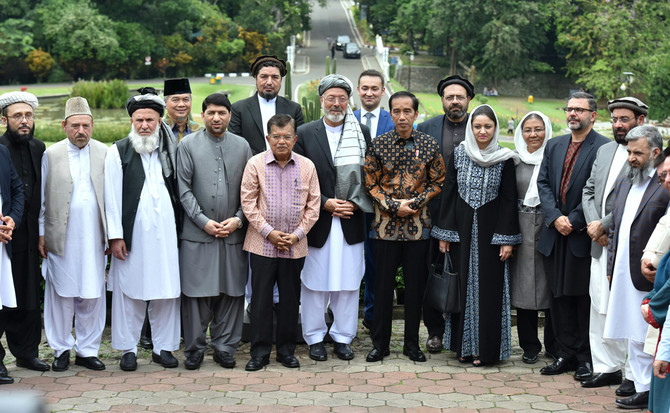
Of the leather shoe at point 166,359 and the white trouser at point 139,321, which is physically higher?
the white trouser at point 139,321

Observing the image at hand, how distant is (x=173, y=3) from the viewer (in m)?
54.2

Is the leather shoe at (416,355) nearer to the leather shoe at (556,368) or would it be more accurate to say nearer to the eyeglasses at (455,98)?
the leather shoe at (556,368)

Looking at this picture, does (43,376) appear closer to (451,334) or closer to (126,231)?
(126,231)

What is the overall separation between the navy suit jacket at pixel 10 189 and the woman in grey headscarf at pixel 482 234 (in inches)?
126

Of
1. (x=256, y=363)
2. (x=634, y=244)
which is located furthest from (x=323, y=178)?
(x=634, y=244)

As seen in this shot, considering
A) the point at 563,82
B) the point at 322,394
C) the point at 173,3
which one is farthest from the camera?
the point at 563,82

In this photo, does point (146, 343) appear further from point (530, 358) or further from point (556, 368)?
point (556, 368)

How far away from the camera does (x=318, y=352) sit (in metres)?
6.59

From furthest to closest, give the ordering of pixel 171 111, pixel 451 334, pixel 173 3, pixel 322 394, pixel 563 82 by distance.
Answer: pixel 563 82, pixel 173 3, pixel 171 111, pixel 451 334, pixel 322 394

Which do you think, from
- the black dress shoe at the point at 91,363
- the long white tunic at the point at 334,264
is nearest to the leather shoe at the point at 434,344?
the long white tunic at the point at 334,264

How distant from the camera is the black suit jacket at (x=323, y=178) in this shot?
652 cm

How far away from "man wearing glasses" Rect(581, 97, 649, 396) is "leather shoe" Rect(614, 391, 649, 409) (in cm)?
44

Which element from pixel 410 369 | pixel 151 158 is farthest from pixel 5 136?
pixel 410 369

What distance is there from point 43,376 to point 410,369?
2764 millimetres
